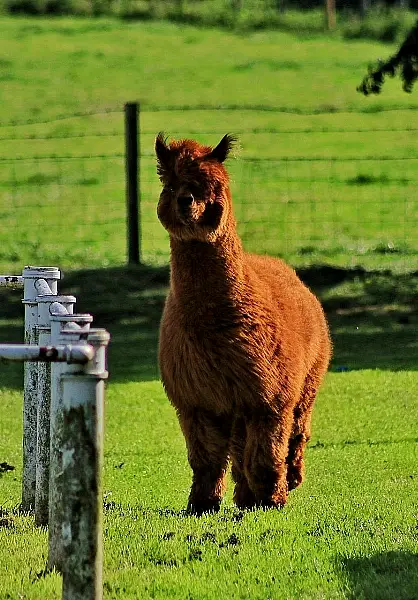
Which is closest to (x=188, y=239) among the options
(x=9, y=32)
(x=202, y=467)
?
(x=202, y=467)

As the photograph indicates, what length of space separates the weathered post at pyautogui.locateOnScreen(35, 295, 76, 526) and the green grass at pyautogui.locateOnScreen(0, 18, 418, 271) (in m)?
7.69

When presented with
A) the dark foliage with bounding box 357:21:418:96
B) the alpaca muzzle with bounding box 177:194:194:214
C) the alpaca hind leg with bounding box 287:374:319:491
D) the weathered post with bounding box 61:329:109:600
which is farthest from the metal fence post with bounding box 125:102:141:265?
the weathered post with bounding box 61:329:109:600

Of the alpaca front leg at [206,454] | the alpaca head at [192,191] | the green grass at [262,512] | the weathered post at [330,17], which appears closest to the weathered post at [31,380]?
the green grass at [262,512]

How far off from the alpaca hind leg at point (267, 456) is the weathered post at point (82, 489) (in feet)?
9.28

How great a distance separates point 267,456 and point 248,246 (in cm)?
1264

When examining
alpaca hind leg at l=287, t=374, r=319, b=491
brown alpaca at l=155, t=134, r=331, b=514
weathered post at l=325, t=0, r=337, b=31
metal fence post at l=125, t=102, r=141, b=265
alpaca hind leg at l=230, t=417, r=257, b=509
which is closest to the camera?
brown alpaca at l=155, t=134, r=331, b=514

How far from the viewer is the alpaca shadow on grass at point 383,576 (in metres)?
4.83

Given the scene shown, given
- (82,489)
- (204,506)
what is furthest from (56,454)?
(204,506)

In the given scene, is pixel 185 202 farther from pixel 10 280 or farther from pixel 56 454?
pixel 56 454

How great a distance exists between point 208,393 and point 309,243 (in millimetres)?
13554

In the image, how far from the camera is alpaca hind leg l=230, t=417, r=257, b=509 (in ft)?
23.1

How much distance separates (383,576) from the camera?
5.09 meters

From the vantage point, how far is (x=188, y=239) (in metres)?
6.78

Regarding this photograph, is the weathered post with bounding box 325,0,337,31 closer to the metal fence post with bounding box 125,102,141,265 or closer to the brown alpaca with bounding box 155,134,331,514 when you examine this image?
the metal fence post with bounding box 125,102,141,265
